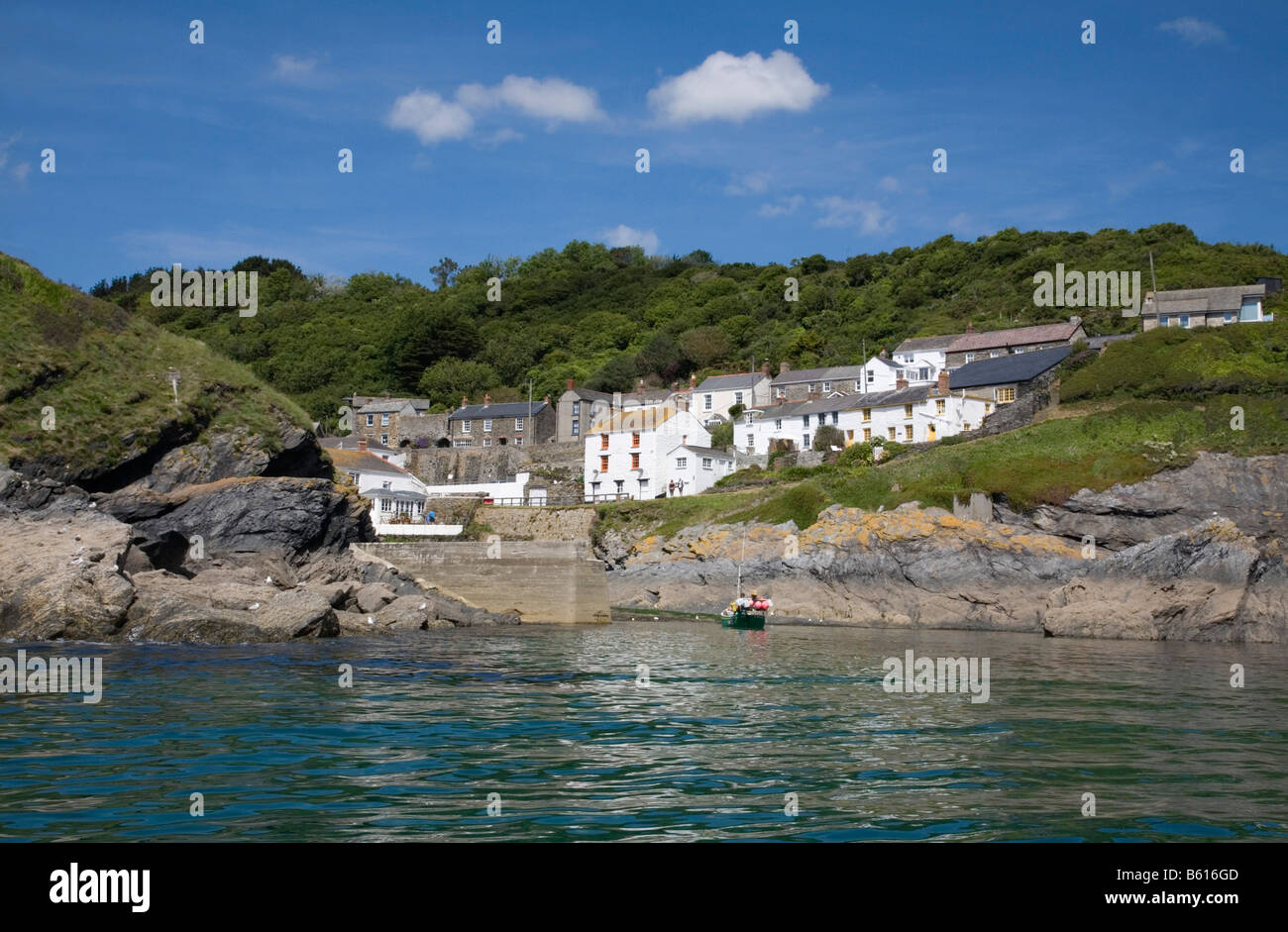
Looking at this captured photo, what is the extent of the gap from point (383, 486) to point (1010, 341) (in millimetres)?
51676

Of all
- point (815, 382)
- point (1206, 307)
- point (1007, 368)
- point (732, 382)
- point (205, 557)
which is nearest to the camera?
point (205, 557)

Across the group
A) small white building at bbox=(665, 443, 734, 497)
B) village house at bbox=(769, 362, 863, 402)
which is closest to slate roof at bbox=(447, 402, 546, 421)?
small white building at bbox=(665, 443, 734, 497)

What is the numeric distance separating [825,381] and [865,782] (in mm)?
75022

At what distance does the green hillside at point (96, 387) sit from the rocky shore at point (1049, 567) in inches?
914

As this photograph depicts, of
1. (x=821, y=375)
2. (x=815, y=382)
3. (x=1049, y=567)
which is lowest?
(x=1049, y=567)

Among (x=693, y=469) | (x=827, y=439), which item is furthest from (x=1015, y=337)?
(x=693, y=469)

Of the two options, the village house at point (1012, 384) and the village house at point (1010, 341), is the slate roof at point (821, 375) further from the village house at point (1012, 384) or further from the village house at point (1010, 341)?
the village house at point (1012, 384)

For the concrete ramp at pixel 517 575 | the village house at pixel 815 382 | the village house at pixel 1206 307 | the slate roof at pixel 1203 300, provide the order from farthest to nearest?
the village house at pixel 815 382 < the slate roof at pixel 1203 300 < the village house at pixel 1206 307 < the concrete ramp at pixel 517 575

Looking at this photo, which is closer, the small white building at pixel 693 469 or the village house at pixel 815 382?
the small white building at pixel 693 469

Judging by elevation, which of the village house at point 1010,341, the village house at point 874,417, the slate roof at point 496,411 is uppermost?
the village house at point 1010,341

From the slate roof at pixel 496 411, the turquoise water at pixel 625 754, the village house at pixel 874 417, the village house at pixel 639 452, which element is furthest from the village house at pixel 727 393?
the turquoise water at pixel 625 754

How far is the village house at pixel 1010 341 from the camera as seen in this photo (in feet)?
266

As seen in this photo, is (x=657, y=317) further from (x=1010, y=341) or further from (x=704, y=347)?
(x=1010, y=341)

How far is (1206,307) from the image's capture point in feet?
255
